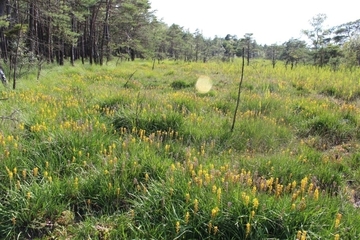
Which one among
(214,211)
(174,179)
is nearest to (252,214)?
(214,211)

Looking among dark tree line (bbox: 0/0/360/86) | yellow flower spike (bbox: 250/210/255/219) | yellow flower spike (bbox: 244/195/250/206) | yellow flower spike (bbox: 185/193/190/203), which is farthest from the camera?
dark tree line (bbox: 0/0/360/86)

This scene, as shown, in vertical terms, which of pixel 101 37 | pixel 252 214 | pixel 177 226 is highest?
pixel 101 37

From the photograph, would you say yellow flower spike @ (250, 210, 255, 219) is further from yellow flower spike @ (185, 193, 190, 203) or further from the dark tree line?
the dark tree line

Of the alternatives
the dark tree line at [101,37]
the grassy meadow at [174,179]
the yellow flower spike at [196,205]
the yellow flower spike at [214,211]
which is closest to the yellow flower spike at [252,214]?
the grassy meadow at [174,179]

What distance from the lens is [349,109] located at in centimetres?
684

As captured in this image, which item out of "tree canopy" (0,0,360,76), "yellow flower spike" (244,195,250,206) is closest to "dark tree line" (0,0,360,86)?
"tree canopy" (0,0,360,76)

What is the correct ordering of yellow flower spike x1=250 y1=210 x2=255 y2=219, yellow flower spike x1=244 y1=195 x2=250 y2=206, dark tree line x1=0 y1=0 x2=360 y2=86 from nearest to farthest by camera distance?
yellow flower spike x1=250 y1=210 x2=255 y2=219
yellow flower spike x1=244 y1=195 x2=250 y2=206
dark tree line x1=0 y1=0 x2=360 y2=86

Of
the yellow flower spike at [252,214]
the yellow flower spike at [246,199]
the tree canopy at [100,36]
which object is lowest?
the yellow flower spike at [252,214]

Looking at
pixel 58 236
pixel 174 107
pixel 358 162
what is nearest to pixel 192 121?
pixel 174 107

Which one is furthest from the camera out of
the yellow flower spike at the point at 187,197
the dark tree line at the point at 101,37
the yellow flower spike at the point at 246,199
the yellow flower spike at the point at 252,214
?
the dark tree line at the point at 101,37

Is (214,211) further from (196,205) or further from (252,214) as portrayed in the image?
→ (252,214)

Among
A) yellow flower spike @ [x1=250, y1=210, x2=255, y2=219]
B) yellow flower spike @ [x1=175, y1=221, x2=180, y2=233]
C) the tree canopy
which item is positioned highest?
the tree canopy

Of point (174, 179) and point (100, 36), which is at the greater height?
point (100, 36)

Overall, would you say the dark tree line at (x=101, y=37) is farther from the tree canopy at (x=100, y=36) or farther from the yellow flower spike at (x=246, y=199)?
the yellow flower spike at (x=246, y=199)
